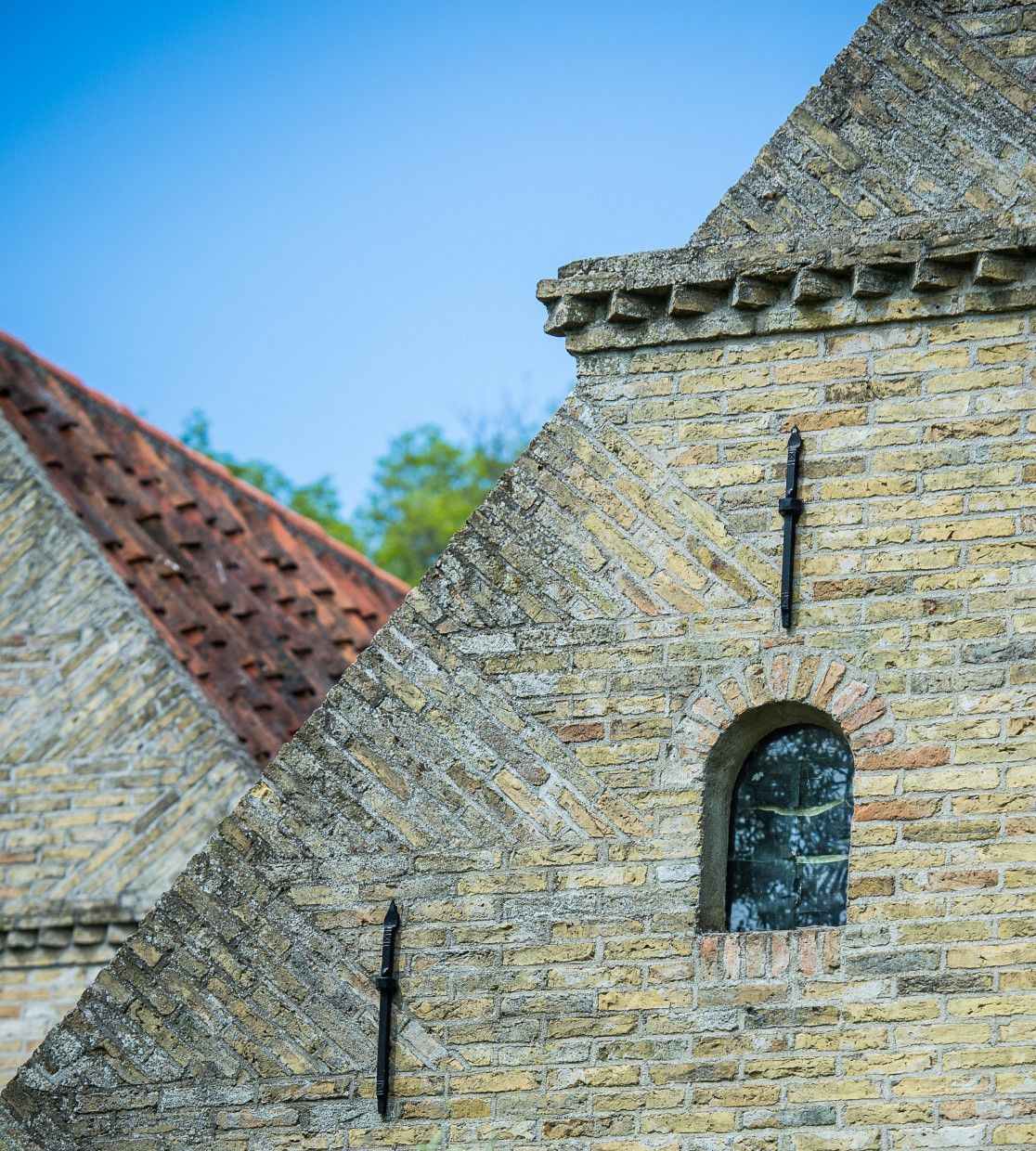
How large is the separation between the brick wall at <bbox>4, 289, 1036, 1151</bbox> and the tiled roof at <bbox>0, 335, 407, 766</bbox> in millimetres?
3442

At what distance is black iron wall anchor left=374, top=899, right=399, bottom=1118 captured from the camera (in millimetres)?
8625

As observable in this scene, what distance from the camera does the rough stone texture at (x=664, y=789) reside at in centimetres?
812

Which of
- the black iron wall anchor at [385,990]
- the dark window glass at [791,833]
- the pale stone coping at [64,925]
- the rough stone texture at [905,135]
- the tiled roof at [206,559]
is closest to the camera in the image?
the dark window glass at [791,833]

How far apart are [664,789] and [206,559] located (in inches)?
248

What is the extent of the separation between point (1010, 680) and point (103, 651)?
19.8 feet

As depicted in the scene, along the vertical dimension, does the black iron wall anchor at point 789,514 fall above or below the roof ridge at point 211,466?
below

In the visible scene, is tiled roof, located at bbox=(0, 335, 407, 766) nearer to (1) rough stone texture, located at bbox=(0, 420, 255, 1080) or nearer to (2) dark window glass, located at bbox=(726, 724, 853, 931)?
(1) rough stone texture, located at bbox=(0, 420, 255, 1080)

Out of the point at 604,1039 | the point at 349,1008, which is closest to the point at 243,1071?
the point at 349,1008

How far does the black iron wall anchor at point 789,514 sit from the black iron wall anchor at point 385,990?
194 cm

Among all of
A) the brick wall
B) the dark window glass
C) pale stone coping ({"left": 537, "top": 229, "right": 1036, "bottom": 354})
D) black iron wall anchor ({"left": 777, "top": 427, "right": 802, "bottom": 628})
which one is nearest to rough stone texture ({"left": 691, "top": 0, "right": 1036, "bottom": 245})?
pale stone coping ({"left": 537, "top": 229, "right": 1036, "bottom": 354})

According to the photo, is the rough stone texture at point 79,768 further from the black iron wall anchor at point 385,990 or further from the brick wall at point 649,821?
the black iron wall anchor at point 385,990

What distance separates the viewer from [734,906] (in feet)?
28.3

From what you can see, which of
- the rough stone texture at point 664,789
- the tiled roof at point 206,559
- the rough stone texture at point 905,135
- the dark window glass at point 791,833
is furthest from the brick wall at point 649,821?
the tiled roof at point 206,559

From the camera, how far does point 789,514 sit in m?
8.64
